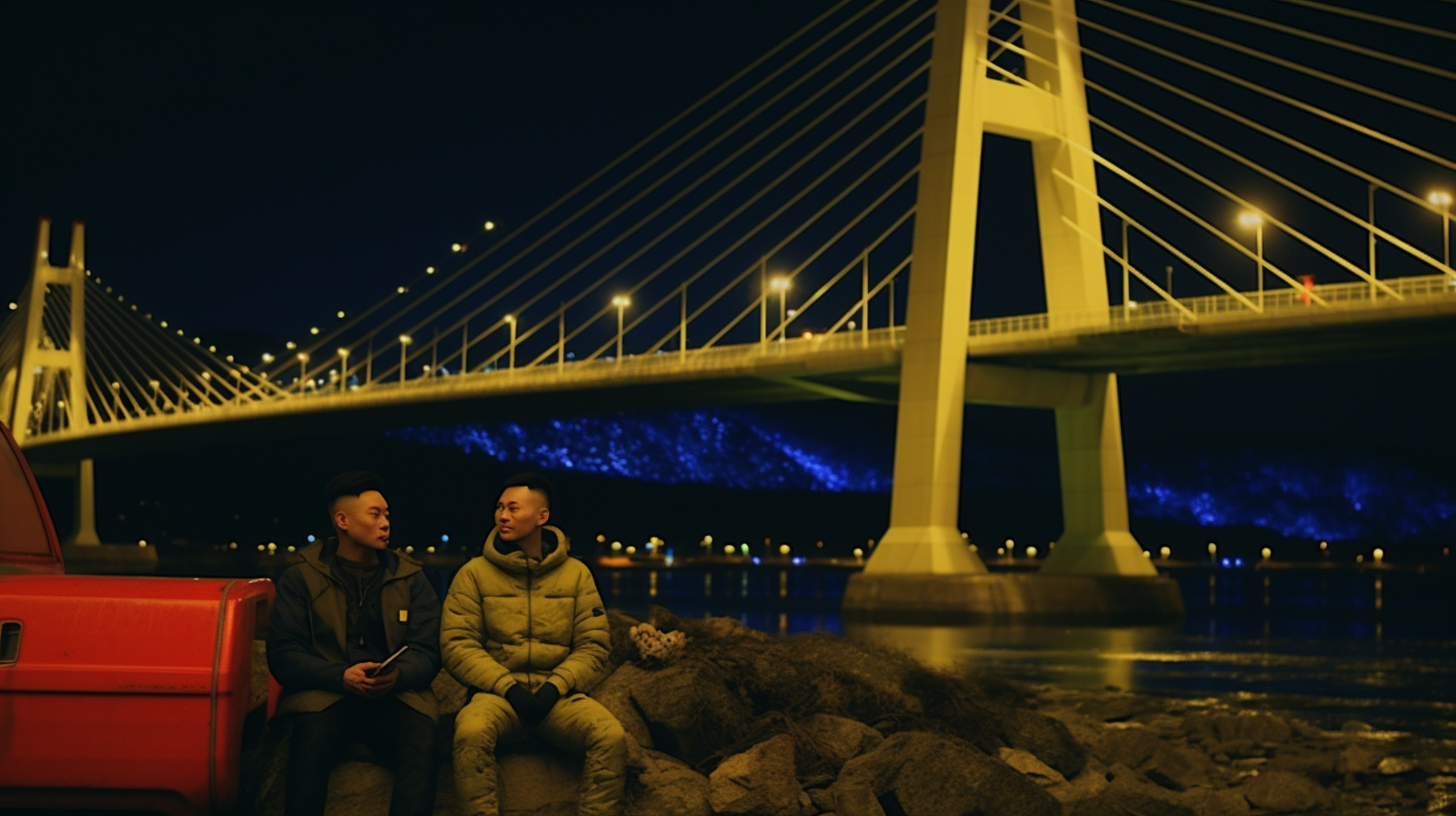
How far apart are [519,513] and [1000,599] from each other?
3292cm

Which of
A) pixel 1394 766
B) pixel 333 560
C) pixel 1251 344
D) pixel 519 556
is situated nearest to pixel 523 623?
pixel 519 556

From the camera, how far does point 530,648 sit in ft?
20.3

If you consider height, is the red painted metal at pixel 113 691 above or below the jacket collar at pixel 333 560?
below

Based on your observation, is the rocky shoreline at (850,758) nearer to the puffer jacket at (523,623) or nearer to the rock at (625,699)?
the rock at (625,699)

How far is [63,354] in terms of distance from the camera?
259 feet

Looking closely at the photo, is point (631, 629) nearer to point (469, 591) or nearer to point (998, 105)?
point (469, 591)

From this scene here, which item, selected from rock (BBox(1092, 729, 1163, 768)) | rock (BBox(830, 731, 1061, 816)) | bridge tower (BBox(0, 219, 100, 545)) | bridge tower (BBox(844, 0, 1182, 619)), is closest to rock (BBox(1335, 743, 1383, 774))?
rock (BBox(1092, 729, 1163, 768))

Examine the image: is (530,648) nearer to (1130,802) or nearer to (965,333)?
(1130,802)

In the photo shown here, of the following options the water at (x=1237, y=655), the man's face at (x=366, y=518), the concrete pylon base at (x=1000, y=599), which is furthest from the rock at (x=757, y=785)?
the concrete pylon base at (x=1000, y=599)

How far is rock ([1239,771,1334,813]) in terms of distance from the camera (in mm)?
10648

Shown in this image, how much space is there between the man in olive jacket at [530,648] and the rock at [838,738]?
2.23 metres

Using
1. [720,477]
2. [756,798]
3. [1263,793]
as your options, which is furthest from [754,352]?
[720,477]

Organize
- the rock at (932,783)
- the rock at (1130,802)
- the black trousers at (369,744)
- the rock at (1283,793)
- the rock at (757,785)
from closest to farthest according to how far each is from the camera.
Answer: the black trousers at (369,744)
the rock at (757,785)
the rock at (932,783)
the rock at (1130,802)
the rock at (1283,793)

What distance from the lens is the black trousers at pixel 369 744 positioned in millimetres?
5617
